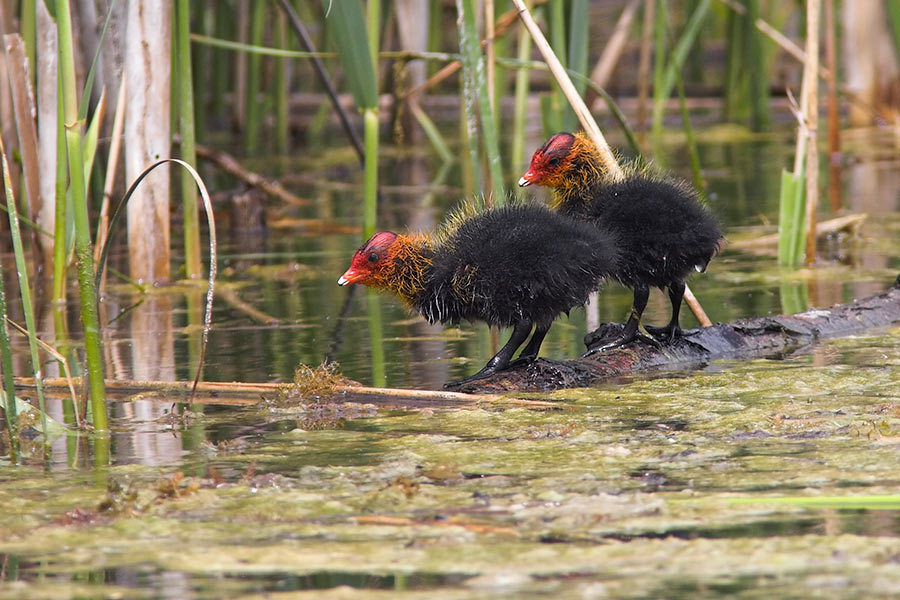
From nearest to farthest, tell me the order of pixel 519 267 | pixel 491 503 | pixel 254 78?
pixel 491 503, pixel 519 267, pixel 254 78

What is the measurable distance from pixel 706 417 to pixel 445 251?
43.4 inches

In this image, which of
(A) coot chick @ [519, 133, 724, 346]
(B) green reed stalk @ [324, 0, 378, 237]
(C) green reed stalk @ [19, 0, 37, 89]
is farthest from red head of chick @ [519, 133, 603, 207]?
(C) green reed stalk @ [19, 0, 37, 89]

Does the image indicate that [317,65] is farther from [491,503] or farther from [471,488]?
[491,503]

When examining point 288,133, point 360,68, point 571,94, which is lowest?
point 571,94

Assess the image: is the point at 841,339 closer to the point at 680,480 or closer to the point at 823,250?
the point at 680,480

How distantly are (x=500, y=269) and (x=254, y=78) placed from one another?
8.16 meters

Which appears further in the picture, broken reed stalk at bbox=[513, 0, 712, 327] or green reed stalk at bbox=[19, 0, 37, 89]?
green reed stalk at bbox=[19, 0, 37, 89]

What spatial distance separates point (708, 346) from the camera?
4762 millimetres

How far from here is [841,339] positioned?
4.98 metres

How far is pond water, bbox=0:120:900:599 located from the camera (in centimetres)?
260

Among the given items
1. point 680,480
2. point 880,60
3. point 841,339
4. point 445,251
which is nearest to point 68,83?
point 445,251

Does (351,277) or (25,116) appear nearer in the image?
(351,277)

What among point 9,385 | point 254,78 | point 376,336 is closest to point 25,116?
point 376,336

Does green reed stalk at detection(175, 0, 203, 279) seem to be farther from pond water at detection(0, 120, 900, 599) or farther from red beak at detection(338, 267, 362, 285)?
red beak at detection(338, 267, 362, 285)
